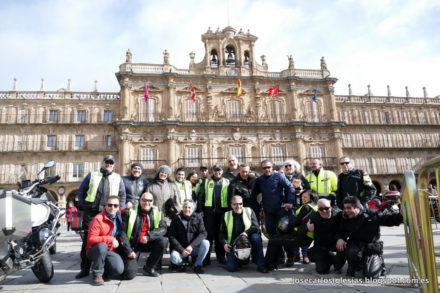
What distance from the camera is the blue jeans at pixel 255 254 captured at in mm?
4766

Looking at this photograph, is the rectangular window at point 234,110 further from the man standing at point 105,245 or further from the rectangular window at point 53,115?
the man standing at point 105,245

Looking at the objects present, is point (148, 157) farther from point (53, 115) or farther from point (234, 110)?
point (53, 115)

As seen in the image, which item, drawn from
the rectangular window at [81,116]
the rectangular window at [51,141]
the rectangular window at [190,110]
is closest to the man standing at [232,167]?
the rectangular window at [190,110]

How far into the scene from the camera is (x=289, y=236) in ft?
16.0

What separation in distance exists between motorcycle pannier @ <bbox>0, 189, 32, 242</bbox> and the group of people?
3.49 feet

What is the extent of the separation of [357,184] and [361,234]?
1.32 m

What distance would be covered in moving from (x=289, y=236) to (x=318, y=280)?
961 millimetres

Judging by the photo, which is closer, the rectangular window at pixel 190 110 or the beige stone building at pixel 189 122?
the beige stone building at pixel 189 122

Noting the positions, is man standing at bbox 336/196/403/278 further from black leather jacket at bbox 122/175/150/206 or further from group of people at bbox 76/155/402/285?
black leather jacket at bbox 122/175/150/206

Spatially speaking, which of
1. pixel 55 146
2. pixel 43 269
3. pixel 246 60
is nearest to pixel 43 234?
pixel 43 269

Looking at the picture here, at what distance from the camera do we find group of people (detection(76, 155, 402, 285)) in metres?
4.43

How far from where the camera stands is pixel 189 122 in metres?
24.3

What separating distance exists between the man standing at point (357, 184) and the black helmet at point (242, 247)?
7.19 ft

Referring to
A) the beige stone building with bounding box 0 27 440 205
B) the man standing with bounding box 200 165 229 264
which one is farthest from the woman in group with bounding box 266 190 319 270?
the beige stone building with bounding box 0 27 440 205
